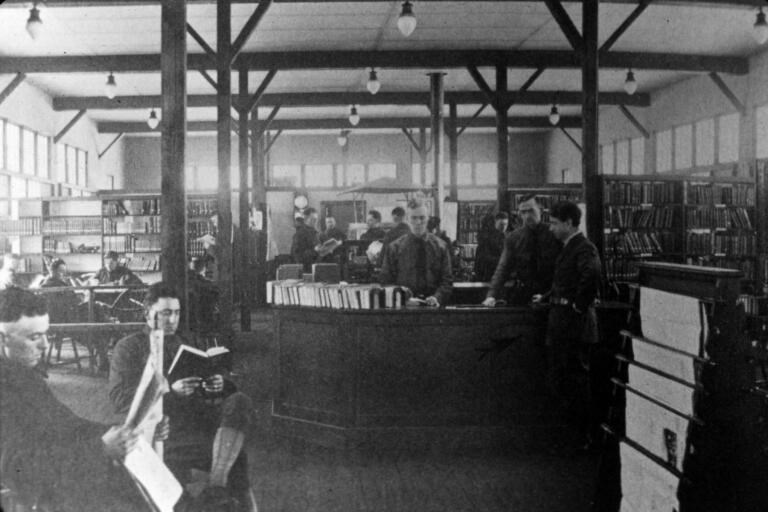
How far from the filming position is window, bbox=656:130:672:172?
15.6 meters

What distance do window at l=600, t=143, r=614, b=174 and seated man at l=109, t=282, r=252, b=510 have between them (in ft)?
56.0

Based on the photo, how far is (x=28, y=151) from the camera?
13875mm

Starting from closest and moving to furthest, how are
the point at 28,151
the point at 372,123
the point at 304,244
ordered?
the point at 304,244 → the point at 28,151 → the point at 372,123

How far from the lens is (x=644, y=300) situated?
9.37 feet

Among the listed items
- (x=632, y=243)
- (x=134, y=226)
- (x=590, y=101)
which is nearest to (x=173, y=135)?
(x=590, y=101)

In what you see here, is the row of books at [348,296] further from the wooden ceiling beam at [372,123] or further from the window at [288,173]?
the window at [288,173]

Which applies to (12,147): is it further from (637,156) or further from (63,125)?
(637,156)

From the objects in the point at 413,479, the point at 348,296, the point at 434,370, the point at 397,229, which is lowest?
the point at 413,479

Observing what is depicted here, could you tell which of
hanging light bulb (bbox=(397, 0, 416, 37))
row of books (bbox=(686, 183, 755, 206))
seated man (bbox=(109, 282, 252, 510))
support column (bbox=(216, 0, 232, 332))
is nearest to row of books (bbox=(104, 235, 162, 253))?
support column (bbox=(216, 0, 232, 332))

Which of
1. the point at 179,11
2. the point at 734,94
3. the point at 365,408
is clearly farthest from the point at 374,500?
the point at 734,94

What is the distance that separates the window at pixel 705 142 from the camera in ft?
45.4

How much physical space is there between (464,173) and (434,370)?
59.3 feet

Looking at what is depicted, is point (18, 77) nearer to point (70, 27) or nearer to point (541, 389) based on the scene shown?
point (70, 27)

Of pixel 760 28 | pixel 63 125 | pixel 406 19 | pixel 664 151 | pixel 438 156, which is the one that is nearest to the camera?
pixel 406 19
